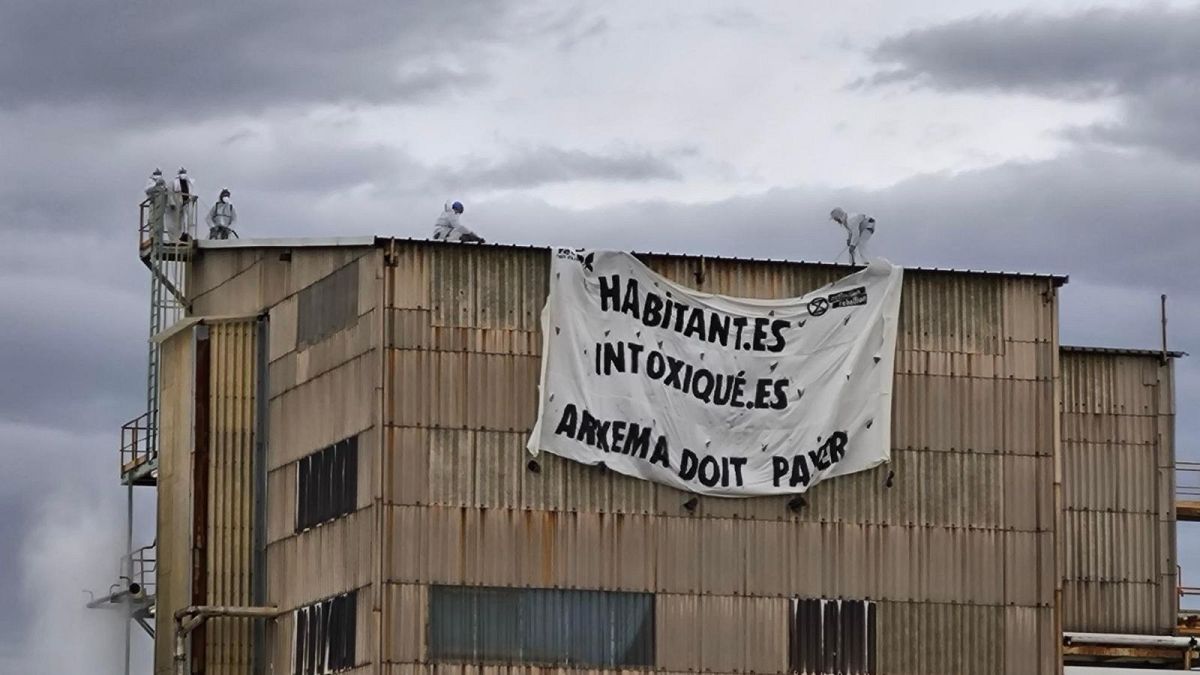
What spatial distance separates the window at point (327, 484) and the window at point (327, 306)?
303 centimetres

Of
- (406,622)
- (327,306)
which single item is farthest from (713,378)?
(327,306)

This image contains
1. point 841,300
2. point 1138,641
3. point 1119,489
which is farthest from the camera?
point 1119,489

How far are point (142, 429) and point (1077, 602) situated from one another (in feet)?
92.3

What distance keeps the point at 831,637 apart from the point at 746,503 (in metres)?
3.92

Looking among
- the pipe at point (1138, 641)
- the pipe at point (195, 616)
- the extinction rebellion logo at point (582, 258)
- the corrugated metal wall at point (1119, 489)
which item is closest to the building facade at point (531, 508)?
the pipe at point (195, 616)

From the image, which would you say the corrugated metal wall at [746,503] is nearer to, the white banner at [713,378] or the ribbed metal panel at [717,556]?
the ribbed metal panel at [717,556]

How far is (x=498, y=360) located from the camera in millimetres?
57375

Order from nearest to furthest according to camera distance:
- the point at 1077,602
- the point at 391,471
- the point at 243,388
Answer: the point at 391,471 → the point at 243,388 → the point at 1077,602

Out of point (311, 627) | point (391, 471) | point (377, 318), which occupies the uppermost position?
point (377, 318)

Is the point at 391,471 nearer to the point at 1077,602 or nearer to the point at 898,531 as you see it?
the point at 898,531

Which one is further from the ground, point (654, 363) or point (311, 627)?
point (654, 363)

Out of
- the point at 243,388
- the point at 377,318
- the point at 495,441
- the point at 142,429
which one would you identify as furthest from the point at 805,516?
the point at 142,429

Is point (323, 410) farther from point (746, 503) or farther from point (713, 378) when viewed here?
point (746, 503)

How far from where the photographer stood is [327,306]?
6028cm
